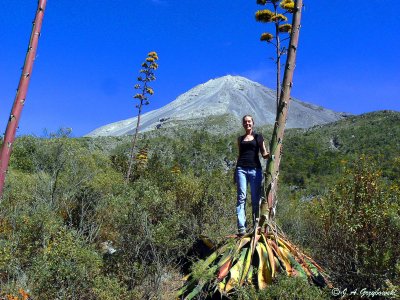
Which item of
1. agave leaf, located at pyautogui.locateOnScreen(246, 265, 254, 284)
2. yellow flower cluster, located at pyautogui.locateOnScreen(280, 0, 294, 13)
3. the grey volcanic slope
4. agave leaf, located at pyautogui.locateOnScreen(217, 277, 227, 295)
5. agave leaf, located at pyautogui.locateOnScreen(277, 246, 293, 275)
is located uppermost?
the grey volcanic slope

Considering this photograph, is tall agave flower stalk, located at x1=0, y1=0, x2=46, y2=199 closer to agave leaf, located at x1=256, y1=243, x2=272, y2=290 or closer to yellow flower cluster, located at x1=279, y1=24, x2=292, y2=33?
agave leaf, located at x1=256, y1=243, x2=272, y2=290

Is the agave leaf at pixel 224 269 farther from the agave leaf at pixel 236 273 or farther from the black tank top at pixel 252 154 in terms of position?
the black tank top at pixel 252 154

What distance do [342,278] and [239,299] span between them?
1792 millimetres

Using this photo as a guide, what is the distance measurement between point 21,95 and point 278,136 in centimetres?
295

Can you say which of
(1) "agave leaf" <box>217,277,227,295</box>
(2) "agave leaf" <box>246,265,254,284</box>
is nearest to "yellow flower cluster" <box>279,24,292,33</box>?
(2) "agave leaf" <box>246,265,254,284</box>

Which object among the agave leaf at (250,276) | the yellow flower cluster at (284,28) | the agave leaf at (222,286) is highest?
the yellow flower cluster at (284,28)

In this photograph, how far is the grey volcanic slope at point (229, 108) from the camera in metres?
133

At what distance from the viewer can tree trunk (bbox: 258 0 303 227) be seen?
4992 millimetres

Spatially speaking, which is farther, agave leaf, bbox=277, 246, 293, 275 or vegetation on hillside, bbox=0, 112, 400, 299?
vegetation on hillside, bbox=0, 112, 400, 299

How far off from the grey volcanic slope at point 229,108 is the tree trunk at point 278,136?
117 meters

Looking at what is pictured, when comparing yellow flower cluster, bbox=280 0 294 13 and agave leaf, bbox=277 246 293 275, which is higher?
yellow flower cluster, bbox=280 0 294 13

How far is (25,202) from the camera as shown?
11.4m

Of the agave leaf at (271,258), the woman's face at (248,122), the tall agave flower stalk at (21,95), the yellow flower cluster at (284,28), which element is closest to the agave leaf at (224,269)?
the agave leaf at (271,258)

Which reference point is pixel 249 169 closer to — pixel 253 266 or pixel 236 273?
pixel 253 266
